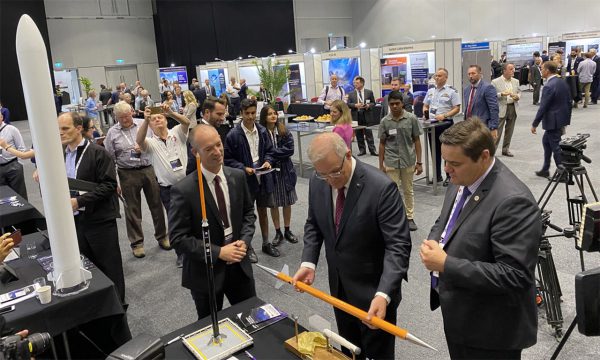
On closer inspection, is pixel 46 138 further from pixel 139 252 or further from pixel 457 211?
pixel 139 252

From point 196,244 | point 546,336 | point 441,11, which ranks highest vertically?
point 441,11

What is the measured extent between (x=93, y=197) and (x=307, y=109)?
9765mm

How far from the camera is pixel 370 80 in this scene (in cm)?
1335

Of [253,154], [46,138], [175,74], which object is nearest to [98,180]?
[46,138]

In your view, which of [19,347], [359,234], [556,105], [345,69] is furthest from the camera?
[345,69]

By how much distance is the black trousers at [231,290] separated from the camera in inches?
96.7

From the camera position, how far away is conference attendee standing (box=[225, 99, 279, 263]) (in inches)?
172

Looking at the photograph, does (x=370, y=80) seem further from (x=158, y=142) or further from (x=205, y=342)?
(x=205, y=342)

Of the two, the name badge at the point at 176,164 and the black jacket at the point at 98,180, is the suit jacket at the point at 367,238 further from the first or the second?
the name badge at the point at 176,164

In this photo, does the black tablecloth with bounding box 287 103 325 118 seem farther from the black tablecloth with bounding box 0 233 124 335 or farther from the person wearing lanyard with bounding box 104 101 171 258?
the black tablecloth with bounding box 0 233 124 335

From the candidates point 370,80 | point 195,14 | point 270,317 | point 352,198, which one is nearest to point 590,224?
point 352,198

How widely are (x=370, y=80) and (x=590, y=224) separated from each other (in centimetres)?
1199

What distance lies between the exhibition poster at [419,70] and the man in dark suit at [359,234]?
403 inches

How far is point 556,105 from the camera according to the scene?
239 inches
